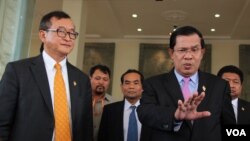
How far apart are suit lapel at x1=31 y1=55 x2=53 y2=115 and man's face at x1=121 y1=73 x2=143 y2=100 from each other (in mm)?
1286

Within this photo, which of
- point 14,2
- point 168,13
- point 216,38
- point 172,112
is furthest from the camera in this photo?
point 216,38

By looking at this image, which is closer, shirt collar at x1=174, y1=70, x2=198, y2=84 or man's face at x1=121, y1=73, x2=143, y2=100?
shirt collar at x1=174, y1=70, x2=198, y2=84

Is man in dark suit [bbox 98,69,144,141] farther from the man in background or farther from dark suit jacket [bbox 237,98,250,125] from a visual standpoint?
dark suit jacket [bbox 237,98,250,125]

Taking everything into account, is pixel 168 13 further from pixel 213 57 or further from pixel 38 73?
pixel 38 73

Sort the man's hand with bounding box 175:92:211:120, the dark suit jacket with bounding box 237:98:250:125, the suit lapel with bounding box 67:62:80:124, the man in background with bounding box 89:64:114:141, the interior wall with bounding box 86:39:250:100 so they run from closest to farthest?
1. the man's hand with bounding box 175:92:211:120
2. the suit lapel with bounding box 67:62:80:124
3. the dark suit jacket with bounding box 237:98:250:125
4. the man in background with bounding box 89:64:114:141
5. the interior wall with bounding box 86:39:250:100

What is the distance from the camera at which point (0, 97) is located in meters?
1.88

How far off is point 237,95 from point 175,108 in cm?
161

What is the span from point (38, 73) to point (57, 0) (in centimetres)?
575

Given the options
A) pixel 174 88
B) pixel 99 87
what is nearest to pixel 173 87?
Result: pixel 174 88

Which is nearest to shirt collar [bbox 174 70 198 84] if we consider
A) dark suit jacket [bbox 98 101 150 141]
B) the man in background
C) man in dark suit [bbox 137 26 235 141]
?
man in dark suit [bbox 137 26 235 141]

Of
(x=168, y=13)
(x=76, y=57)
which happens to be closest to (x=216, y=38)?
(x=168, y=13)

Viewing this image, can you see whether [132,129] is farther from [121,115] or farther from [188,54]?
[188,54]

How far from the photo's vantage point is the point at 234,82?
308cm

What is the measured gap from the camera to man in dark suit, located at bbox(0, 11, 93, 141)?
1.87 metres
